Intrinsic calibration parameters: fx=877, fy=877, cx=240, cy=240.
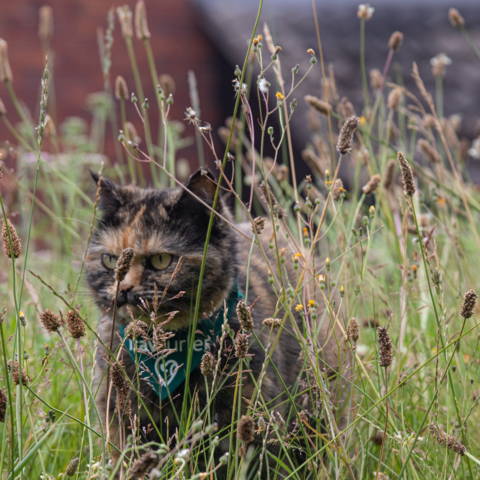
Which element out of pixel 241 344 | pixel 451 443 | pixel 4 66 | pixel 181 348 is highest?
pixel 4 66

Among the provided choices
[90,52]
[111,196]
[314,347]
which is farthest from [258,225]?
[90,52]

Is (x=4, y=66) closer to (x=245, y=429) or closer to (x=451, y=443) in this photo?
(x=245, y=429)

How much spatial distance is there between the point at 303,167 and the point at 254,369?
23.8 feet

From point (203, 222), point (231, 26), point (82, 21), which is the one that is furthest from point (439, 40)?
point (203, 222)

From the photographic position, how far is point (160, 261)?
9.52 feet

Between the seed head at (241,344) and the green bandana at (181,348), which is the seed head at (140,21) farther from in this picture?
the seed head at (241,344)

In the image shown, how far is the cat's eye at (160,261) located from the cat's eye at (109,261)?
142 mm

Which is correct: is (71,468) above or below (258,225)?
below

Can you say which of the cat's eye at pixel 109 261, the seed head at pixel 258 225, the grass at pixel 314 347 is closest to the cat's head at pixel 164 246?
the cat's eye at pixel 109 261

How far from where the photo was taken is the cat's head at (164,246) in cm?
284

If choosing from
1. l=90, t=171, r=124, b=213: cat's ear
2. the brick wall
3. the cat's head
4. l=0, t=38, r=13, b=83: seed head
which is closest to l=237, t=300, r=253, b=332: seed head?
the cat's head

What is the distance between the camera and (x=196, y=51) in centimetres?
1196

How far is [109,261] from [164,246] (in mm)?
203

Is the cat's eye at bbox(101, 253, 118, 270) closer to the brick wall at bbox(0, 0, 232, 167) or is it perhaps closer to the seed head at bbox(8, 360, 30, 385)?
the seed head at bbox(8, 360, 30, 385)
